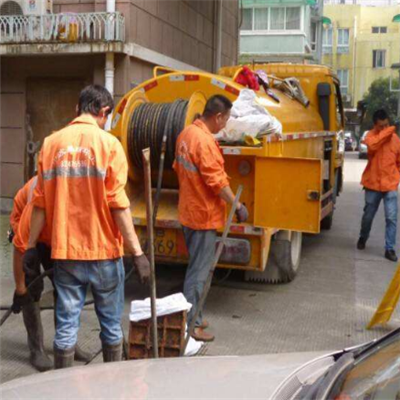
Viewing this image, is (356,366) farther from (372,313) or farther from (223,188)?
(372,313)

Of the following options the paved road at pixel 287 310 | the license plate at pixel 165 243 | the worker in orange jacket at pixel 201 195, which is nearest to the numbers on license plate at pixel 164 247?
the license plate at pixel 165 243

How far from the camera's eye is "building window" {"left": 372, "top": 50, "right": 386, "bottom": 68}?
192 feet

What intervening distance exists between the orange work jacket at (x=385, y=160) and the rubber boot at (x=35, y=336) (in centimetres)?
505

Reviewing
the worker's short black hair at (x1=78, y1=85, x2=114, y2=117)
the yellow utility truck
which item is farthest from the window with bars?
the worker's short black hair at (x1=78, y1=85, x2=114, y2=117)

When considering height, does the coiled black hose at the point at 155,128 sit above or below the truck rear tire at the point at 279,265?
above

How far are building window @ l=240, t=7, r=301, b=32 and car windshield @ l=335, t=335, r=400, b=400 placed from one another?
31239 mm

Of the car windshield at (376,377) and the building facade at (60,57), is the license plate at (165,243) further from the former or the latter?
the building facade at (60,57)

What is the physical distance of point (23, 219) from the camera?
429cm

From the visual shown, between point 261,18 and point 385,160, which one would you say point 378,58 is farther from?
point 385,160

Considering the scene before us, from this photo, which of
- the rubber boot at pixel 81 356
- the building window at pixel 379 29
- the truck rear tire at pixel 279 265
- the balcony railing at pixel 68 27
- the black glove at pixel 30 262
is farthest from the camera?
the building window at pixel 379 29

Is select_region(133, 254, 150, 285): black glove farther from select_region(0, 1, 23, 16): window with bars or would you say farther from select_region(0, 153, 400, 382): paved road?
select_region(0, 1, 23, 16): window with bars

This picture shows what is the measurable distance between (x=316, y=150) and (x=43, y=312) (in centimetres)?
390

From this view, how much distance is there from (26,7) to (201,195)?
261 inches

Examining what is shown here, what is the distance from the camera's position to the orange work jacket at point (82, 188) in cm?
363
